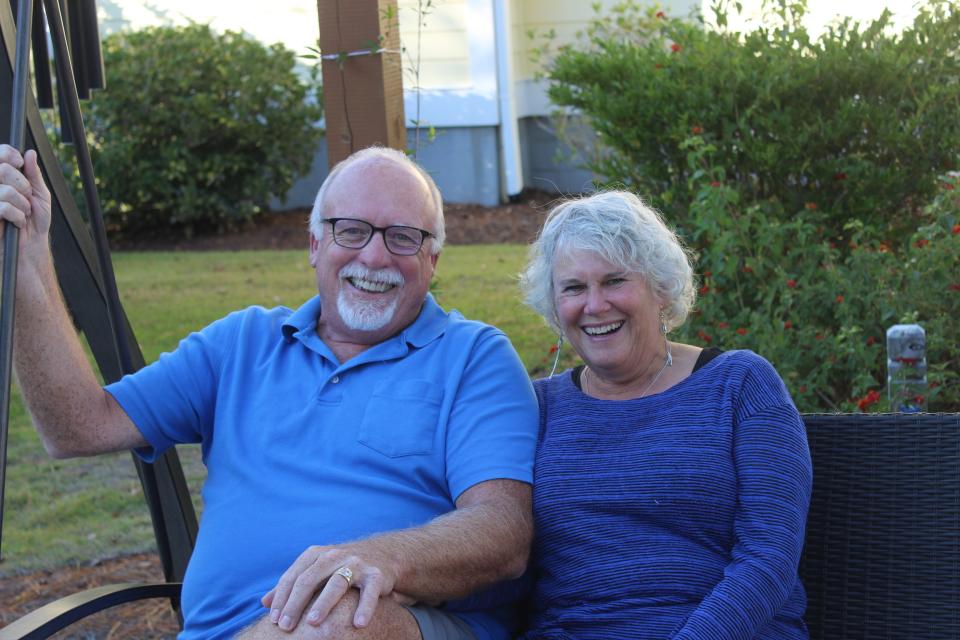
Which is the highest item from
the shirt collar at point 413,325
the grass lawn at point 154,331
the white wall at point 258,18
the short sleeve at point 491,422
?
the white wall at point 258,18

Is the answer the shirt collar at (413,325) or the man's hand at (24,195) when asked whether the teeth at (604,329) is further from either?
the man's hand at (24,195)

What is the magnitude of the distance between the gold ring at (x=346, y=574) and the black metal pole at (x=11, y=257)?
62 cm

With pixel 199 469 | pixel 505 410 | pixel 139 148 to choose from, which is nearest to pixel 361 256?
pixel 505 410

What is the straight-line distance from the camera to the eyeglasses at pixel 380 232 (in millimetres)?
3012

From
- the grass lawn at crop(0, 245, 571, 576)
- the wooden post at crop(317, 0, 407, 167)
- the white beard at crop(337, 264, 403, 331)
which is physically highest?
the wooden post at crop(317, 0, 407, 167)

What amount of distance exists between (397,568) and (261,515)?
55cm

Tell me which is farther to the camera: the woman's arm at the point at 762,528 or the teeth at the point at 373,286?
the teeth at the point at 373,286

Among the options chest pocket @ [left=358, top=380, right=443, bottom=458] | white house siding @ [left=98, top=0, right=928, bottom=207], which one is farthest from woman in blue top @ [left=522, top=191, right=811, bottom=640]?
white house siding @ [left=98, top=0, right=928, bottom=207]

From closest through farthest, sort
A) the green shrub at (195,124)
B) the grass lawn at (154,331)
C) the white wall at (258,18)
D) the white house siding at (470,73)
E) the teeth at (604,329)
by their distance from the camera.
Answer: the teeth at (604,329) < the grass lawn at (154,331) < the green shrub at (195,124) < the white house siding at (470,73) < the white wall at (258,18)

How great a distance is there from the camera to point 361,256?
3.00 metres

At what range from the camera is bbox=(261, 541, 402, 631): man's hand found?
7.36 feet

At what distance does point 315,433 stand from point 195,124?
831 centimetres

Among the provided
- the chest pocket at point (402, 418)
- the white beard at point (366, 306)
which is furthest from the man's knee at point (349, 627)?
the white beard at point (366, 306)

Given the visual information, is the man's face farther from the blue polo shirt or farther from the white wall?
the white wall
